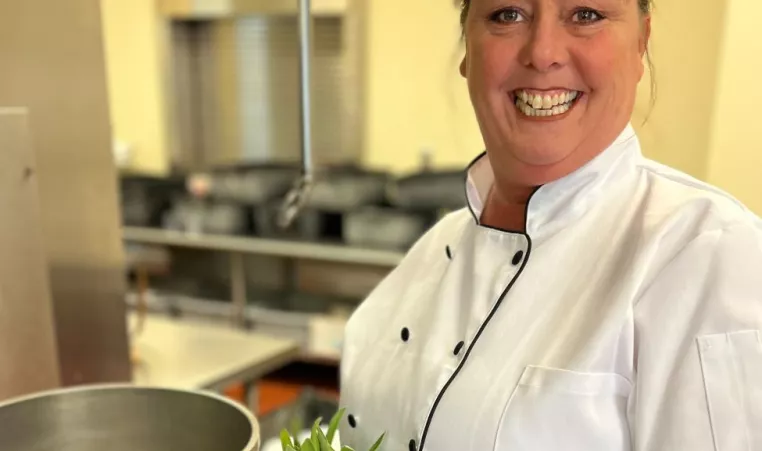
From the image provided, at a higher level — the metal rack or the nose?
the nose

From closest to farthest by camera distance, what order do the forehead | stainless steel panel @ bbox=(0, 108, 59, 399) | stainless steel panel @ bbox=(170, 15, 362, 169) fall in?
1. the forehead
2. stainless steel panel @ bbox=(0, 108, 59, 399)
3. stainless steel panel @ bbox=(170, 15, 362, 169)

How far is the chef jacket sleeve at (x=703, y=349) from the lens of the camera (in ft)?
1.89

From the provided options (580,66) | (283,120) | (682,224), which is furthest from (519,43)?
(283,120)

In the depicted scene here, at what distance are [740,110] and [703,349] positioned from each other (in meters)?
0.77

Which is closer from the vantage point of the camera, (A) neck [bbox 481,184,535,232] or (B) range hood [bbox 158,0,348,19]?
(A) neck [bbox 481,184,535,232]

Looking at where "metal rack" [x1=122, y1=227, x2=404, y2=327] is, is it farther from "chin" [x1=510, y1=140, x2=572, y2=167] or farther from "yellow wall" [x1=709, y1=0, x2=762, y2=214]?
"chin" [x1=510, y1=140, x2=572, y2=167]

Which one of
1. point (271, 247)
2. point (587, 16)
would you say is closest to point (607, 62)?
point (587, 16)

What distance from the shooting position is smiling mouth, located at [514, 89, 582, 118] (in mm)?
722

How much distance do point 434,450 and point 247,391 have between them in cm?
106

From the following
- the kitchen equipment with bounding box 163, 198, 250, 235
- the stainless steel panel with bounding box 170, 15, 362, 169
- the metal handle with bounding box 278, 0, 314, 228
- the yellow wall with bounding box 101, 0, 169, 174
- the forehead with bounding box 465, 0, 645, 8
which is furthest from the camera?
the yellow wall with bounding box 101, 0, 169, 174

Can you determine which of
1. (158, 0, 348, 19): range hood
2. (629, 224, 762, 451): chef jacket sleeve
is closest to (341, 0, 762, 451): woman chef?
(629, 224, 762, 451): chef jacket sleeve

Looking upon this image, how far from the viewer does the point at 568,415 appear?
0.66 metres

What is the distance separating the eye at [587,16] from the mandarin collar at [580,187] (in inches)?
5.1

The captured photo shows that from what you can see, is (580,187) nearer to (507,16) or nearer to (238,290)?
(507,16)
